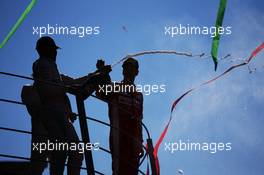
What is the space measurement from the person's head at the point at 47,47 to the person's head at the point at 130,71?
1.20 m

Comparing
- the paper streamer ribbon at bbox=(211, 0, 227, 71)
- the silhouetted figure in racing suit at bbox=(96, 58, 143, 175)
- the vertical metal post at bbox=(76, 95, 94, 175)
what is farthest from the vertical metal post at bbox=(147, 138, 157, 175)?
the paper streamer ribbon at bbox=(211, 0, 227, 71)

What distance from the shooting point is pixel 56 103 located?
5055 millimetres

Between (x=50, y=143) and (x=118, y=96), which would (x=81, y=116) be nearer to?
(x=50, y=143)

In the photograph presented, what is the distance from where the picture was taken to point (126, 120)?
19.6 feet

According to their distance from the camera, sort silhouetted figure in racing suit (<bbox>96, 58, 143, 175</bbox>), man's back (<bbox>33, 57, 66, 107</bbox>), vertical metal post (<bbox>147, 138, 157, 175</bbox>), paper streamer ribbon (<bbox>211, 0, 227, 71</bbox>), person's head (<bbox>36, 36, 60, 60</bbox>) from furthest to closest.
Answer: paper streamer ribbon (<bbox>211, 0, 227, 71</bbox>), silhouetted figure in racing suit (<bbox>96, 58, 143, 175</bbox>), person's head (<bbox>36, 36, 60, 60</bbox>), man's back (<bbox>33, 57, 66, 107</bbox>), vertical metal post (<bbox>147, 138, 157, 175</bbox>)

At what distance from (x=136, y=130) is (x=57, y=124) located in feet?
4.68

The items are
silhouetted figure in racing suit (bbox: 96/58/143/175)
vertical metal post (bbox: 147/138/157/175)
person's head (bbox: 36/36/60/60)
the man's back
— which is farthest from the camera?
silhouetted figure in racing suit (bbox: 96/58/143/175)

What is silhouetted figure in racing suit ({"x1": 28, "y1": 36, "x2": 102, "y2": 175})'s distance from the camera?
184 inches

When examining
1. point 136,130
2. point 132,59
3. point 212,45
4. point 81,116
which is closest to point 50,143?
point 81,116

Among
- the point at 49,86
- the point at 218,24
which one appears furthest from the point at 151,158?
the point at 218,24

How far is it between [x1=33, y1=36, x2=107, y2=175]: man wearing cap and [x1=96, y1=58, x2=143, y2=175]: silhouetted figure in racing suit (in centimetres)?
58

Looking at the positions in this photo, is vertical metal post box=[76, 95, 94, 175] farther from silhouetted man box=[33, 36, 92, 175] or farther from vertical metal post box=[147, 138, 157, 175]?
vertical metal post box=[147, 138, 157, 175]

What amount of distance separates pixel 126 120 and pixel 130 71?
2.43 feet

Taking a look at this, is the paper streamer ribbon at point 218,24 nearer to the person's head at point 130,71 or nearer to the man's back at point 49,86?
the person's head at point 130,71
